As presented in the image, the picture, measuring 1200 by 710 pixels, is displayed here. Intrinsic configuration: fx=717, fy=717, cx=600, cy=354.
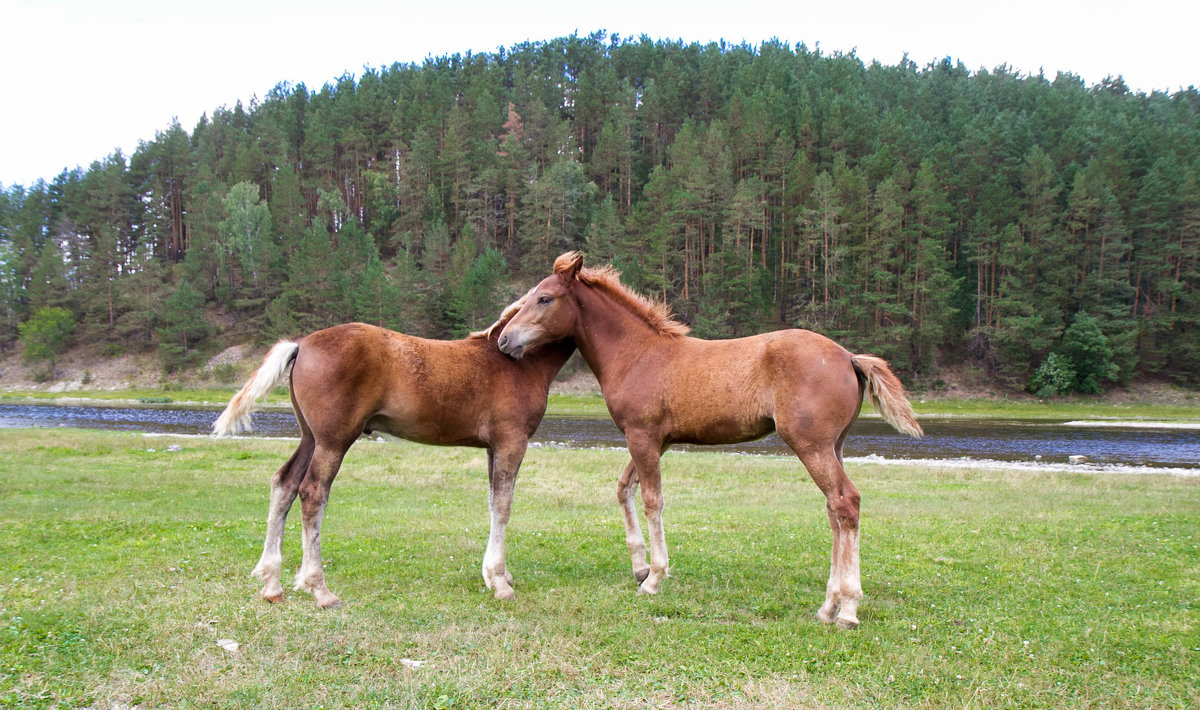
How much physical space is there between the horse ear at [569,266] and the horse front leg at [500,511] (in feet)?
6.47

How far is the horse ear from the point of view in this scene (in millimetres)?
8183

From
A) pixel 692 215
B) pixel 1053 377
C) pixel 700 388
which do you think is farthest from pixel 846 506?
pixel 1053 377

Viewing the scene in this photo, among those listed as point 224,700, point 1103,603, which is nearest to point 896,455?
point 1103,603

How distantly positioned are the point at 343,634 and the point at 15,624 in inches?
103

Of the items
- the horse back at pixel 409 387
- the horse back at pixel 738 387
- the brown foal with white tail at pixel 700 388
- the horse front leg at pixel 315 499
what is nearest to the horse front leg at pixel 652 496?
the brown foal with white tail at pixel 700 388

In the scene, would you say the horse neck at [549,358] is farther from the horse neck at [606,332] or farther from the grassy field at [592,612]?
the grassy field at [592,612]

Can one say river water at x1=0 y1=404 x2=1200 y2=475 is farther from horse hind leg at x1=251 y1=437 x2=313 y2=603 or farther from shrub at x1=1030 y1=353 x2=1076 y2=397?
horse hind leg at x1=251 y1=437 x2=313 y2=603

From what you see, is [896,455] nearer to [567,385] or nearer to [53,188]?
[567,385]

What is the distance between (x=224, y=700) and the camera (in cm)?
456

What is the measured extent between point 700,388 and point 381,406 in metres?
3.27

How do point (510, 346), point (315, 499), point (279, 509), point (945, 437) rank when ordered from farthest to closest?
point (945, 437) < point (510, 346) < point (279, 509) < point (315, 499)

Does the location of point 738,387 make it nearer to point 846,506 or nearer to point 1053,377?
point 846,506

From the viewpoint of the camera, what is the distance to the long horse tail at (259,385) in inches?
278

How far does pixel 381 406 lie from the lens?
23.9 ft
